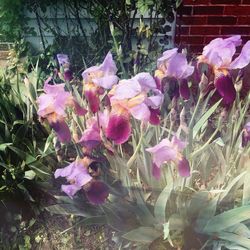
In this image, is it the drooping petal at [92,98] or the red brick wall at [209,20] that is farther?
the red brick wall at [209,20]

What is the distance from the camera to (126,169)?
6.38ft

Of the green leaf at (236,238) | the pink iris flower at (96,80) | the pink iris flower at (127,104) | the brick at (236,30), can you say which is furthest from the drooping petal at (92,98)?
the brick at (236,30)

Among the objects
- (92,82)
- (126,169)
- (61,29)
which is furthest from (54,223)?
(61,29)

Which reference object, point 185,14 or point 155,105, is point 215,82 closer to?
point 155,105

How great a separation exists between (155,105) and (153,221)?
537mm

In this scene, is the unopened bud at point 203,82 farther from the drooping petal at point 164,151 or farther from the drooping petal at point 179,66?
the drooping petal at point 164,151

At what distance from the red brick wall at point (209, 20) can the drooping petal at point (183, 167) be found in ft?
8.02

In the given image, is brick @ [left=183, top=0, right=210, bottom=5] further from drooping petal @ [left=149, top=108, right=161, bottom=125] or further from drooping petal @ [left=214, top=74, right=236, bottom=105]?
drooping petal @ [left=149, top=108, right=161, bottom=125]

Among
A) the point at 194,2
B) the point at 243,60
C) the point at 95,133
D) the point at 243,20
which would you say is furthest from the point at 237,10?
the point at 95,133

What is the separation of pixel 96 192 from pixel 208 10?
253 centimetres

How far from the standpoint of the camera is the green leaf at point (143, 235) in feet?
6.13

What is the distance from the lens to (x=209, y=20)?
153 inches

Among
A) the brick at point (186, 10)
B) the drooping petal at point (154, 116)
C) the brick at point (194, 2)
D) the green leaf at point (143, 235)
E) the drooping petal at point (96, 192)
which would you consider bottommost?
the green leaf at point (143, 235)

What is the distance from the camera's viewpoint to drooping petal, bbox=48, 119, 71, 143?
1.80 meters
